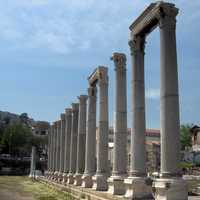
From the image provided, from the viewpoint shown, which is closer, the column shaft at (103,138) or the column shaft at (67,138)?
the column shaft at (103,138)

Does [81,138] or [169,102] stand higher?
[169,102]

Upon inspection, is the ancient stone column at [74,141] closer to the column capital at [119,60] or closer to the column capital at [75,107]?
the column capital at [75,107]

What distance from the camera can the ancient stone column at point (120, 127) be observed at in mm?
31094

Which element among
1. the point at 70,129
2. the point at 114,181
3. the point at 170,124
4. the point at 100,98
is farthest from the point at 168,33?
the point at 70,129

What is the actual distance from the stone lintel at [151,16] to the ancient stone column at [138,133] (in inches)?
33.5

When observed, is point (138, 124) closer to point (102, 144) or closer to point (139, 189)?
point (139, 189)

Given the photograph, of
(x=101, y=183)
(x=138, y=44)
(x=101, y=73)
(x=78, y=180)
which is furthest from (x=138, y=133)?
(x=78, y=180)

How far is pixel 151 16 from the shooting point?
82.8 feet

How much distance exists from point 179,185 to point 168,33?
8343 mm

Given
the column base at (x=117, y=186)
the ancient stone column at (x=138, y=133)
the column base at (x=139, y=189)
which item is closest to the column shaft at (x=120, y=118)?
the column base at (x=117, y=186)

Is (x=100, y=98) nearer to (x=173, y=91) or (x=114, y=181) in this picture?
(x=114, y=181)

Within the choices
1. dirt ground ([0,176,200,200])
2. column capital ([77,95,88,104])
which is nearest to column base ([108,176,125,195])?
dirt ground ([0,176,200,200])

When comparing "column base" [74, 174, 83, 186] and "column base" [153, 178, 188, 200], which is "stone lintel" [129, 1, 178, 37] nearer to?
"column base" [153, 178, 188, 200]

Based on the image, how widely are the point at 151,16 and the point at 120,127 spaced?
10.1m
